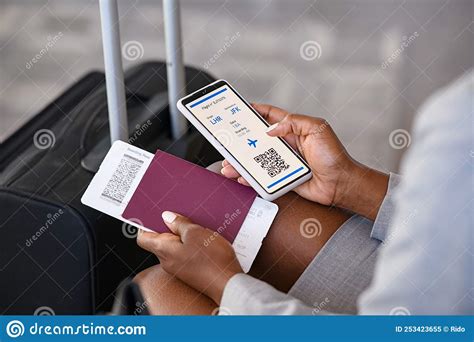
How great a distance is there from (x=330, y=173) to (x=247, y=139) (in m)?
0.15

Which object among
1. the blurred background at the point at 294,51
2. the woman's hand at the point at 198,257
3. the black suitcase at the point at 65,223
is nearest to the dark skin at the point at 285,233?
the woman's hand at the point at 198,257

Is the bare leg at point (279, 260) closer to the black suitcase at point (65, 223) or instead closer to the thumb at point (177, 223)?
the thumb at point (177, 223)

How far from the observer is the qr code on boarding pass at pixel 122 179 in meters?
1.19

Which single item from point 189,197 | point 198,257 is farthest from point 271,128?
point 198,257

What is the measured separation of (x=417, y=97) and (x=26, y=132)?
3.35ft

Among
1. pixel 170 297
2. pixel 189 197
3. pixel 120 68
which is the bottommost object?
pixel 170 297

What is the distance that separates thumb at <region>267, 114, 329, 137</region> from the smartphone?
2 cm

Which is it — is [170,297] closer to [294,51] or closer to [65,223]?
[65,223]

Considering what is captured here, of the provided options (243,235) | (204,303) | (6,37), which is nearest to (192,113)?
(243,235)

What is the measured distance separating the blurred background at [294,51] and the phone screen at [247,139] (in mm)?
688

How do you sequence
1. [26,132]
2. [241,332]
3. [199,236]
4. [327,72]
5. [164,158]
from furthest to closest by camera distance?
[327,72] → [26,132] → [164,158] → [199,236] → [241,332]

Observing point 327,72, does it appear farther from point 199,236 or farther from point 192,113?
point 199,236

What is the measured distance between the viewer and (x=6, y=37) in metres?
2.21

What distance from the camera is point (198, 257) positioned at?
107cm
